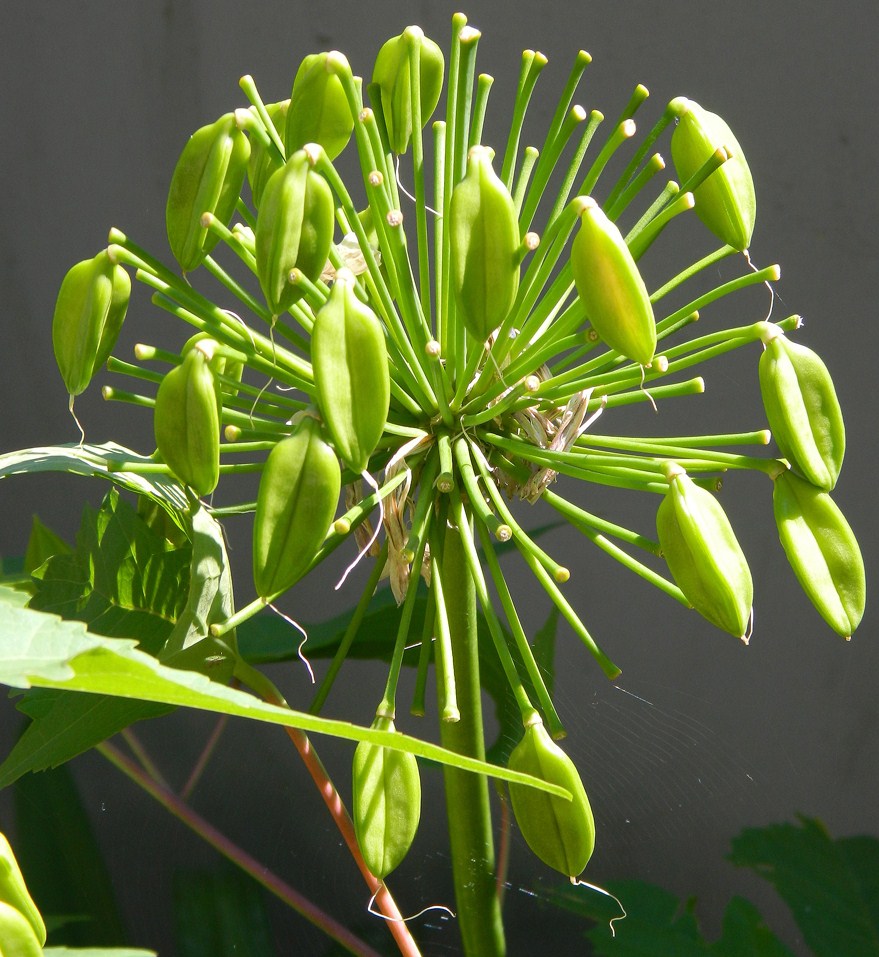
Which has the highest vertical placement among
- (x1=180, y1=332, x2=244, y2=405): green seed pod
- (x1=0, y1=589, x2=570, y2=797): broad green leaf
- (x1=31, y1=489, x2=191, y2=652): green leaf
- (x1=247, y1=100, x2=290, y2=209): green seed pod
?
(x1=247, y1=100, x2=290, y2=209): green seed pod

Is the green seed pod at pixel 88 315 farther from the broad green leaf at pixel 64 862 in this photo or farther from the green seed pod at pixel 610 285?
the broad green leaf at pixel 64 862

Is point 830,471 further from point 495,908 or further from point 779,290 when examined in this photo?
point 779,290

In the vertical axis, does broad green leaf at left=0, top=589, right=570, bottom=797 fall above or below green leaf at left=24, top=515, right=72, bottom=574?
above

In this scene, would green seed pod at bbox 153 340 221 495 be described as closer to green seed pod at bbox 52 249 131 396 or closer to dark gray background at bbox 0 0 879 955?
green seed pod at bbox 52 249 131 396

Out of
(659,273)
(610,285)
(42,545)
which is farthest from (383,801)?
(659,273)

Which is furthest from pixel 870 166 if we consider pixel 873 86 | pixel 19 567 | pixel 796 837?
pixel 19 567

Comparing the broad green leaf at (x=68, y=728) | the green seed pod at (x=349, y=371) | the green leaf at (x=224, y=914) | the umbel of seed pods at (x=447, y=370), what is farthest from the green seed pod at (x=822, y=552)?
the green leaf at (x=224, y=914)

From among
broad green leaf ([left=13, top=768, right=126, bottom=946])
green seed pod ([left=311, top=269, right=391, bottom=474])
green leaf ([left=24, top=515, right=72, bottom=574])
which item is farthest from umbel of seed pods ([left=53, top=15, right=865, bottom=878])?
broad green leaf ([left=13, top=768, right=126, bottom=946])

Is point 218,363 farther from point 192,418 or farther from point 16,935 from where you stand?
point 16,935
